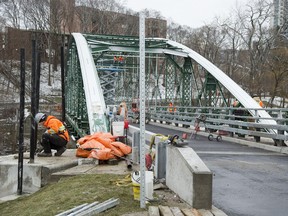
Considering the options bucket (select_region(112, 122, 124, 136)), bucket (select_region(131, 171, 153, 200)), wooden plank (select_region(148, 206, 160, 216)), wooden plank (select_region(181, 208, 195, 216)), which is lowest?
wooden plank (select_region(181, 208, 195, 216))

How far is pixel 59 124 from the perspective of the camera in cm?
1058

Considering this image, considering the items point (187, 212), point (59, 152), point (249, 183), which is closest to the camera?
point (187, 212)

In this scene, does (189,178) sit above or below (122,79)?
below

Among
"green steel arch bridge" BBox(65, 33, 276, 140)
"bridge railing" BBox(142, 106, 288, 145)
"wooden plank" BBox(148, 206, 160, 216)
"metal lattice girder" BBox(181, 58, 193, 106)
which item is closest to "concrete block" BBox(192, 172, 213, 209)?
"wooden plank" BBox(148, 206, 160, 216)

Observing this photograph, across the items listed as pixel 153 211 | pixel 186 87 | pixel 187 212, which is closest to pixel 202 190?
pixel 187 212

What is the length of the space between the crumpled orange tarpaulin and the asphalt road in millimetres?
2076

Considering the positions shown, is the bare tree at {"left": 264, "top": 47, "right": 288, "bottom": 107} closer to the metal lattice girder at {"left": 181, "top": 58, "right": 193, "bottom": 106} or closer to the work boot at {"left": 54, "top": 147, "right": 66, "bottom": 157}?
the metal lattice girder at {"left": 181, "top": 58, "right": 193, "bottom": 106}

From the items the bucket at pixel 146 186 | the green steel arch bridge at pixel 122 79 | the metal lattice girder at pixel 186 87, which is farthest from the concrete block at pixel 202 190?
the metal lattice girder at pixel 186 87

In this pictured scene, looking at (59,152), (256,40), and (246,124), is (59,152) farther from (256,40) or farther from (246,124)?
(256,40)

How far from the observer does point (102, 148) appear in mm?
9328

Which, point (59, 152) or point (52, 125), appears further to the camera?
point (59, 152)

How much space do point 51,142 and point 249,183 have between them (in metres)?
5.70

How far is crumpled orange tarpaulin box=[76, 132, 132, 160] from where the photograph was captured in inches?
352

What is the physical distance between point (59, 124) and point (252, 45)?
4149cm
